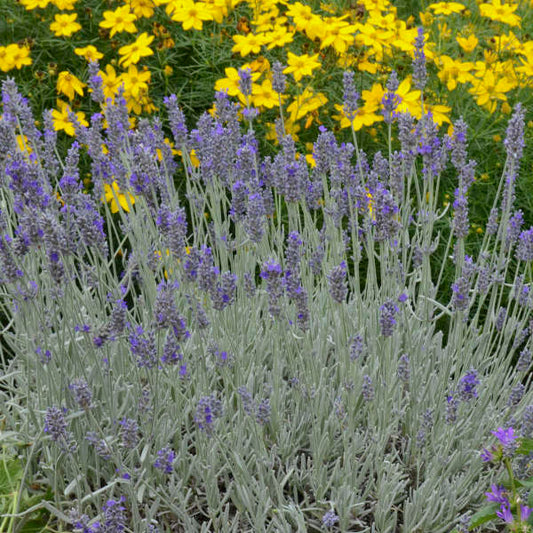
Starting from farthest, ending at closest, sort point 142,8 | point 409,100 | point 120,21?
1. point 142,8
2. point 120,21
3. point 409,100

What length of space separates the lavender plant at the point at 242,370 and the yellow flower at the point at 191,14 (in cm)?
127

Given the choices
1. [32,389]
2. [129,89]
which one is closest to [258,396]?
[32,389]

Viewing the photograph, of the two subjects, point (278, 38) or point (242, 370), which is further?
point (278, 38)

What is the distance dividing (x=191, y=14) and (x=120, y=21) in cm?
37

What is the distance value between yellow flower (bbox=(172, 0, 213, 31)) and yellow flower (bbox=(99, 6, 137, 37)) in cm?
23

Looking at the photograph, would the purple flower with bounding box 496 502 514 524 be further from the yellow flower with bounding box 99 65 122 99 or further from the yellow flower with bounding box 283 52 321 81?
the yellow flower with bounding box 99 65 122 99

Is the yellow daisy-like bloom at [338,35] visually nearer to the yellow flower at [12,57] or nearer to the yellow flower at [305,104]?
the yellow flower at [305,104]

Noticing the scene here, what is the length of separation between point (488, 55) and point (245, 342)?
2.31 m

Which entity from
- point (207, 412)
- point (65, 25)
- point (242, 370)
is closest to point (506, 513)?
point (207, 412)

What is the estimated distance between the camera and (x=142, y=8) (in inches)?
163

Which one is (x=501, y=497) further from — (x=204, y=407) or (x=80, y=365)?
(x=80, y=365)

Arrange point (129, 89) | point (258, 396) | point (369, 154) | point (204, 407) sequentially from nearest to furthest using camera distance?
1. point (204, 407)
2. point (258, 396)
3. point (129, 89)
4. point (369, 154)

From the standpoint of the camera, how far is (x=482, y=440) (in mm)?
2430

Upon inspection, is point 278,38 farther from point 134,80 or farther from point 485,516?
point 485,516
